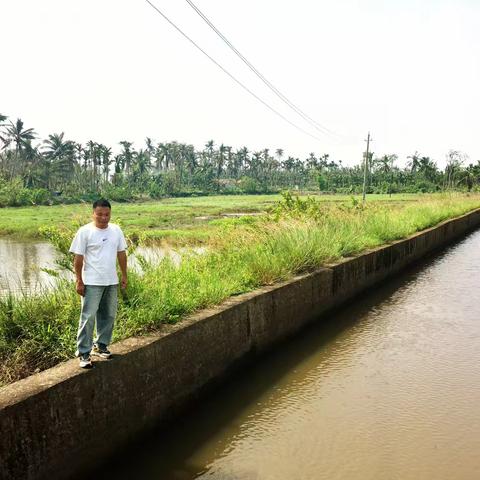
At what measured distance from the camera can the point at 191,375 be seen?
465 cm

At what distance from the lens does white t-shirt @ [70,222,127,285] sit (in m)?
3.75

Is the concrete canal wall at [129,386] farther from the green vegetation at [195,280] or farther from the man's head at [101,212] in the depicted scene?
the man's head at [101,212]

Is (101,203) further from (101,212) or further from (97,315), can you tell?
(97,315)

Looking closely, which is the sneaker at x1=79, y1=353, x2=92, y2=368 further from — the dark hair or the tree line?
the tree line

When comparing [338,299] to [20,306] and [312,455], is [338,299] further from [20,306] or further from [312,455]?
[20,306]

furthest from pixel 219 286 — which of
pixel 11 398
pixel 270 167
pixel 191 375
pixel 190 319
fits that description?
pixel 270 167

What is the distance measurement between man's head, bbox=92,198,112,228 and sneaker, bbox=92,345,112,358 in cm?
92

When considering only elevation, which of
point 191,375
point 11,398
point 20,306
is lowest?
point 191,375

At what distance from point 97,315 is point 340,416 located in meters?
2.32

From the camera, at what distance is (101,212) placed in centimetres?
380

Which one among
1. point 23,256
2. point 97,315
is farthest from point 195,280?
point 23,256

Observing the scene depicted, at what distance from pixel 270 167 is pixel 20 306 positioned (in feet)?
387

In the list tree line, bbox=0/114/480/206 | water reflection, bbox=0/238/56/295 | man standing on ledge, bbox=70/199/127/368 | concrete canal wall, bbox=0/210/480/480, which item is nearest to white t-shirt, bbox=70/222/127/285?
man standing on ledge, bbox=70/199/127/368

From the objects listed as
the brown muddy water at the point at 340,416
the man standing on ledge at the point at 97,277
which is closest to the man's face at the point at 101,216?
the man standing on ledge at the point at 97,277
